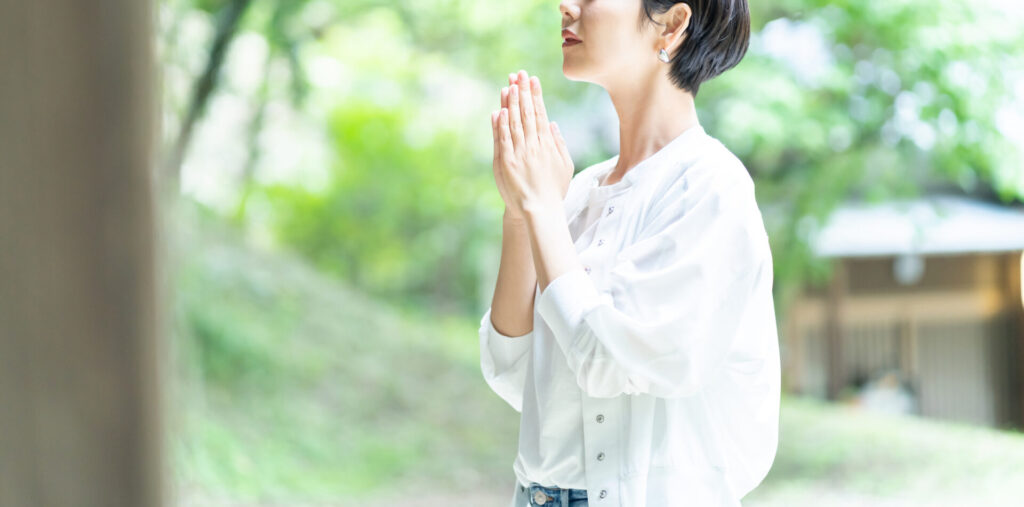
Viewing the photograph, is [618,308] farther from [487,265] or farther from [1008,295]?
[487,265]

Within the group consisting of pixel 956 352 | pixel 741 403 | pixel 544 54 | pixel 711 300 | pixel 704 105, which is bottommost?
pixel 741 403

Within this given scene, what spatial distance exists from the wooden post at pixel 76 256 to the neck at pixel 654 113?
2.73 feet

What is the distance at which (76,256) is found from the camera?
1.65 ft

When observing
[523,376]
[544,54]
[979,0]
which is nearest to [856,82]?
[979,0]

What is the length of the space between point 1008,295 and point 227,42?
553 centimetres

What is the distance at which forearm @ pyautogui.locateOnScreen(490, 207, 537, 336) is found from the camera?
127 cm

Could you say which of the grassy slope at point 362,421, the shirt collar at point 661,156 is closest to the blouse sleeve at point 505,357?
the shirt collar at point 661,156

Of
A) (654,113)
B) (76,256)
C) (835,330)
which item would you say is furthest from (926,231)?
(76,256)

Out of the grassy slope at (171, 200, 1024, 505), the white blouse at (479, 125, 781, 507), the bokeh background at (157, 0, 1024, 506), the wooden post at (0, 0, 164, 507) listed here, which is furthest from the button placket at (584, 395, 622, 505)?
the grassy slope at (171, 200, 1024, 505)

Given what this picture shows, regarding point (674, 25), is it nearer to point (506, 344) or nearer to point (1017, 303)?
point (506, 344)

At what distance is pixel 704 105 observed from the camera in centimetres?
552

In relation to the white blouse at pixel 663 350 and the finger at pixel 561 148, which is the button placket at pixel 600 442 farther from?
the finger at pixel 561 148

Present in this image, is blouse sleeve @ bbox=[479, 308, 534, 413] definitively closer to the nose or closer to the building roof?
the nose

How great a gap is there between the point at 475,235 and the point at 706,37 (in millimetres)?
7582
